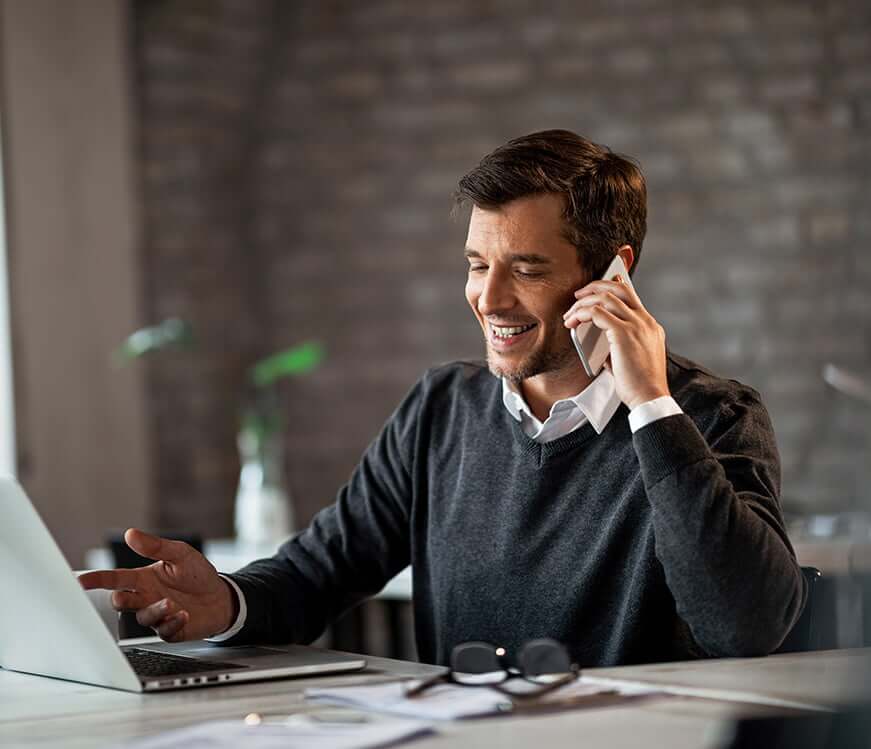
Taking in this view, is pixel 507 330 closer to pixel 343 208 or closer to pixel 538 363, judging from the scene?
pixel 538 363

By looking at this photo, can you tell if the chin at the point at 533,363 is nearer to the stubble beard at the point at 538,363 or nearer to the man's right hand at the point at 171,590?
the stubble beard at the point at 538,363

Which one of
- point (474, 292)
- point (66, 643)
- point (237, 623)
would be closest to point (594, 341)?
point (474, 292)

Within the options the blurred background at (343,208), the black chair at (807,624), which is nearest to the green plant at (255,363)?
the blurred background at (343,208)

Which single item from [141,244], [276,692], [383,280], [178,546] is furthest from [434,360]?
[276,692]

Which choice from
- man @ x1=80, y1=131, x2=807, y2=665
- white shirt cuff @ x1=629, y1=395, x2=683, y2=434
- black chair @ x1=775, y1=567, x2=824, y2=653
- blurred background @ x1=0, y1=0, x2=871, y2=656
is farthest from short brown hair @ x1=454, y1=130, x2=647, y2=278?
blurred background @ x1=0, y1=0, x2=871, y2=656

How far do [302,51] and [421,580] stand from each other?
10.7 feet

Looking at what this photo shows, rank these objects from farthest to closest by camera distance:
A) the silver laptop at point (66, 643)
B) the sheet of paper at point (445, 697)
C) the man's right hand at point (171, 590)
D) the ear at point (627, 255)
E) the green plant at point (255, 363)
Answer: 1. the green plant at point (255, 363)
2. the ear at point (627, 255)
3. the man's right hand at point (171, 590)
4. the silver laptop at point (66, 643)
5. the sheet of paper at point (445, 697)

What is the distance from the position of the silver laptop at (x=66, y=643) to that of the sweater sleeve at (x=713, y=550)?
378mm

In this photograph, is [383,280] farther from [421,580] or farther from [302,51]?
[421,580]

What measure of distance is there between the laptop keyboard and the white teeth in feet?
2.02

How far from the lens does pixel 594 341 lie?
196cm

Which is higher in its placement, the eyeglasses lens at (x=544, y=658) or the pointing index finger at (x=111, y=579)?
the pointing index finger at (x=111, y=579)

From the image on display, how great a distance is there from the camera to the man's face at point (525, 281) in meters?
1.97

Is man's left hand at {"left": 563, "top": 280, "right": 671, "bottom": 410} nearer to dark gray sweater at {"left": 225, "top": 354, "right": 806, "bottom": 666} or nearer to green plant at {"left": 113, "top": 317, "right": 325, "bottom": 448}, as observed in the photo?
dark gray sweater at {"left": 225, "top": 354, "right": 806, "bottom": 666}
